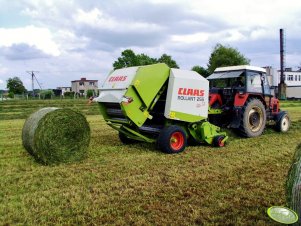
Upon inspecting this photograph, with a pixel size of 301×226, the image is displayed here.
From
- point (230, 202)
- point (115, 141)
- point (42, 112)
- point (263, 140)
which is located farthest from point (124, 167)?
point (263, 140)

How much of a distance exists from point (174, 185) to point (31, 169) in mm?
2756

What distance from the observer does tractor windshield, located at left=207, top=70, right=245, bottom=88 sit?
10.9m

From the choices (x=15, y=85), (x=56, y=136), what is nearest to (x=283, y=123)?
(x=56, y=136)

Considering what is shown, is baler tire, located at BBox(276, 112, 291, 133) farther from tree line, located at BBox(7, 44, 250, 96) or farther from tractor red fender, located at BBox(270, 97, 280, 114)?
tree line, located at BBox(7, 44, 250, 96)

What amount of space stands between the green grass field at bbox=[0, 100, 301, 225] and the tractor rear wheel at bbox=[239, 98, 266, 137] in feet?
5.33

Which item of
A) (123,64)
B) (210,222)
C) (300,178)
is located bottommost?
(210,222)

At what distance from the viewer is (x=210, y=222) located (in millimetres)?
4484

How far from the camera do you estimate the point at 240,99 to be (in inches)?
419

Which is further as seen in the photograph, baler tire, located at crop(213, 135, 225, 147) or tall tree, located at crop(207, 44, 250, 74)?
tall tree, located at crop(207, 44, 250, 74)

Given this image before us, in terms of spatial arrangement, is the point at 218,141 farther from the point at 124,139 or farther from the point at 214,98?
the point at 124,139

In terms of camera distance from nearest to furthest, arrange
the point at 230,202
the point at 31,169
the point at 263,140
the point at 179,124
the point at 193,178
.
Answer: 1. the point at 230,202
2. the point at 193,178
3. the point at 31,169
4. the point at 179,124
5. the point at 263,140

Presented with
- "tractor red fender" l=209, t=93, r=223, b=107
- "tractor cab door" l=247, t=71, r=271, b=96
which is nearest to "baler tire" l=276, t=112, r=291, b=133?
"tractor cab door" l=247, t=71, r=271, b=96

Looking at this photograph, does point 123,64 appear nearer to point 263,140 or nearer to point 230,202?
point 263,140

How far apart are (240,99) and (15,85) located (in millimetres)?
68130
